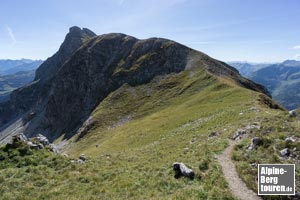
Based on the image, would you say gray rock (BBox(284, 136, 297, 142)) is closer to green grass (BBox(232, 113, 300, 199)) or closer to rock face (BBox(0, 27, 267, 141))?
green grass (BBox(232, 113, 300, 199))

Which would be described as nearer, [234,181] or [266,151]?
[234,181]

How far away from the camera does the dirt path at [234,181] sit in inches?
611

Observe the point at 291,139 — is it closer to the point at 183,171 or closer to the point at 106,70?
the point at 183,171

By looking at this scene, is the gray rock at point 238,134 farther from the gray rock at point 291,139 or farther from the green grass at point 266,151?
the gray rock at point 291,139

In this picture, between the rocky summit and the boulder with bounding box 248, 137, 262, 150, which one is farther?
the boulder with bounding box 248, 137, 262, 150

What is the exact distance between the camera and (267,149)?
68.9 ft

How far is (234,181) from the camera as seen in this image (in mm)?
17281

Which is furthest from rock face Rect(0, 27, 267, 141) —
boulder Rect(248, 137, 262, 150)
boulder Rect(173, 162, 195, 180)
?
boulder Rect(173, 162, 195, 180)

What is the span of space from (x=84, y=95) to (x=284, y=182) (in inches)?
5370

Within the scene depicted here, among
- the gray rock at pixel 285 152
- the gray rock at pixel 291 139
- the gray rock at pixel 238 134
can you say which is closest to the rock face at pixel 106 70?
the gray rock at pixel 238 134

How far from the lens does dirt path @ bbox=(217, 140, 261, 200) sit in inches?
611

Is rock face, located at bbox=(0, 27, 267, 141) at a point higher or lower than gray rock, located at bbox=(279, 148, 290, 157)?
higher

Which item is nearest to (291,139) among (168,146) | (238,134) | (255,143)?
(255,143)

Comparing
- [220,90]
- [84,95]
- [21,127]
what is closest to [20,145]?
[220,90]
